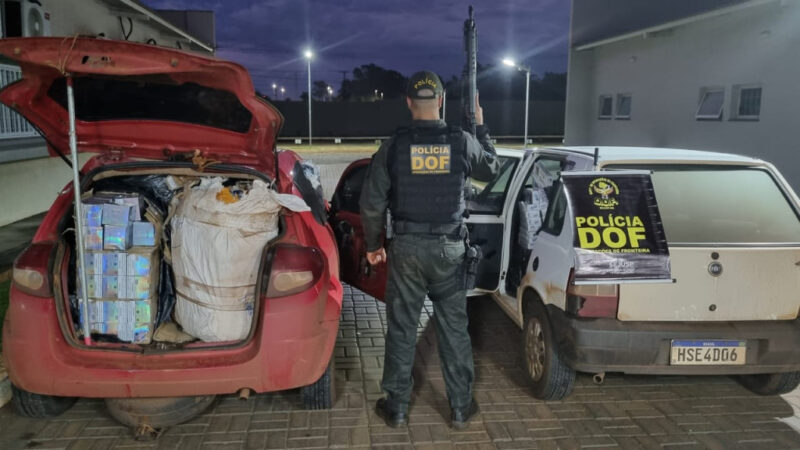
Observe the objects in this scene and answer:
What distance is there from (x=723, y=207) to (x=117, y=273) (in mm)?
3635

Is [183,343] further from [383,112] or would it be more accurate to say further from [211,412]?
[383,112]

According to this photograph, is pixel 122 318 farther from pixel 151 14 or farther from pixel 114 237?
pixel 151 14

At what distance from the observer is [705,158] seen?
4.09 meters

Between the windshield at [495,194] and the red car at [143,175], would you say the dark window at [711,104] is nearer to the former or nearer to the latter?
the windshield at [495,194]

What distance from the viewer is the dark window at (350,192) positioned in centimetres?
557

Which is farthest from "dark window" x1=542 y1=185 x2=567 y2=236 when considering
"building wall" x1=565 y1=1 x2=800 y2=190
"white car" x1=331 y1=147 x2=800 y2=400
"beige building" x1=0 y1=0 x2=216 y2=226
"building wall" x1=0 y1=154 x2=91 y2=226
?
"building wall" x1=565 y1=1 x2=800 y2=190

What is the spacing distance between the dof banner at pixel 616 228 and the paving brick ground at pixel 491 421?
93 centimetres

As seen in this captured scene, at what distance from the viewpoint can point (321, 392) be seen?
3.96 meters

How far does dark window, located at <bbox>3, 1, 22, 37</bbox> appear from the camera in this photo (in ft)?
28.1

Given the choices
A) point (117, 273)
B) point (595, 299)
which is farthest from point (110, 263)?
point (595, 299)

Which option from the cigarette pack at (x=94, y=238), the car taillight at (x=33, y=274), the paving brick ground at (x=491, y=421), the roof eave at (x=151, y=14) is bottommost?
the paving brick ground at (x=491, y=421)

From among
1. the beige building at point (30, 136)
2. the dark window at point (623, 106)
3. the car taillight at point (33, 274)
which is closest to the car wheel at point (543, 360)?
the car taillight at point (33, 274)

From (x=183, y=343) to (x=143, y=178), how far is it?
1.20 meters

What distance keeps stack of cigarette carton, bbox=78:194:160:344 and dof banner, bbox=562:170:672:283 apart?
2.45 metres
